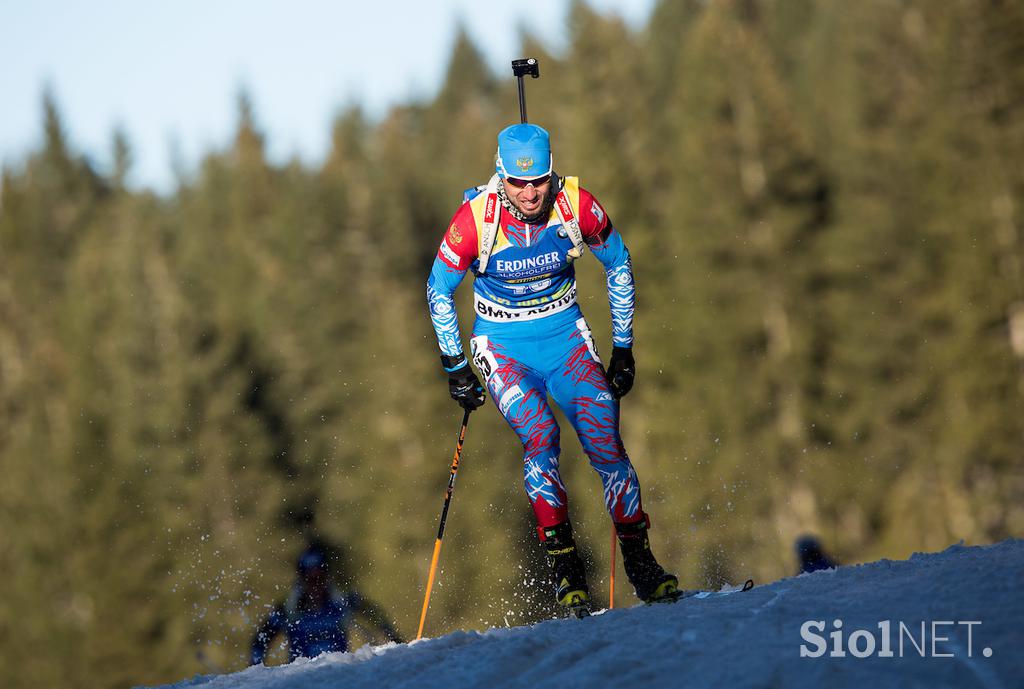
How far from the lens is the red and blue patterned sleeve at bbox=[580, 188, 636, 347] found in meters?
7.12

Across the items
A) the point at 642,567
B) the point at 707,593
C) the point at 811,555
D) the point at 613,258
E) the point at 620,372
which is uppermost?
the point at 613,258

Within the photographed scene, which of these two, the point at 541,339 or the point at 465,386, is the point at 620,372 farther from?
the point at 465,386

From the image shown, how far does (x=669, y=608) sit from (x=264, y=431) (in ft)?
99.1

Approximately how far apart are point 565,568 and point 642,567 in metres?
0.46

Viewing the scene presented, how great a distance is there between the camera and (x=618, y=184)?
31.8 metres

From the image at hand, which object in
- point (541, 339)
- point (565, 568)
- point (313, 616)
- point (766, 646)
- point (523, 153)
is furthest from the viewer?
point (313, 616)

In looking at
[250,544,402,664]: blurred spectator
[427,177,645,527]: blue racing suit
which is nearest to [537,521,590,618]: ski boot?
[427,177,645,527]: blue racing suit

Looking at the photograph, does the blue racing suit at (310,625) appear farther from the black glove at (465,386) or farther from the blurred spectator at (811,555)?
the blurred spectator at (811,555)

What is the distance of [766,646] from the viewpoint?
488 centimetres

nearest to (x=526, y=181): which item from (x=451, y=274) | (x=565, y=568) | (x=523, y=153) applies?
(x=523, y=153)

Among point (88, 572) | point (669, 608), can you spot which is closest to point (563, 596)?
point (669, 608)

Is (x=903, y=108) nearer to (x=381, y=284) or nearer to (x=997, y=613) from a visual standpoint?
(x=381, y=284)

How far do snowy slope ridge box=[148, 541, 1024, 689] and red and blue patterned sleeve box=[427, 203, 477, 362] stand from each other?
5.71ft

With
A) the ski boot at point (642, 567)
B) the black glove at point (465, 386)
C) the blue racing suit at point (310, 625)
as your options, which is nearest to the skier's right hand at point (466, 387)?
the black glove at point (465, 386)
